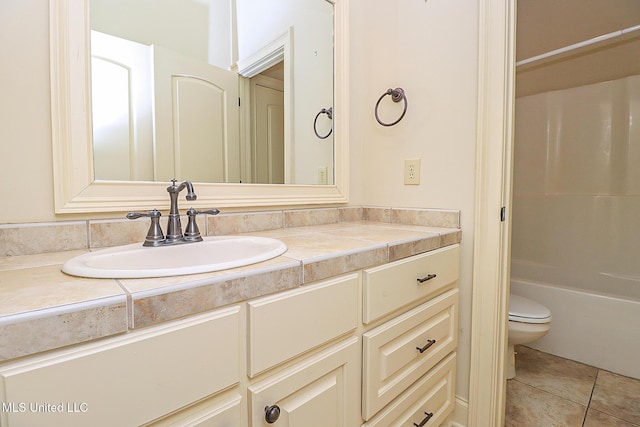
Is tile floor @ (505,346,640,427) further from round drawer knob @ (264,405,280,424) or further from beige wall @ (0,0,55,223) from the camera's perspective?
beige wall @ (0,0,55,223)

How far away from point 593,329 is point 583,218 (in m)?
0.80

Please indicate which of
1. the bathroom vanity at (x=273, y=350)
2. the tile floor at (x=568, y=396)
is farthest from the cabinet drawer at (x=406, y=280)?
the tile floor at (x=568, y=396)

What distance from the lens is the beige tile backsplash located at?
74 cm

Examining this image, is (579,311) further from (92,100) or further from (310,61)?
(92,100)

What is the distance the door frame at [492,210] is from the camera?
109 cm

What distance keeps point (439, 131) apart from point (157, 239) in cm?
111

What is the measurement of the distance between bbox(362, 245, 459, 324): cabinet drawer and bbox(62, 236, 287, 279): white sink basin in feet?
0.89

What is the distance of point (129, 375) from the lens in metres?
0.43

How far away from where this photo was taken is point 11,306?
395mm

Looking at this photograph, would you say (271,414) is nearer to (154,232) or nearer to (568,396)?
(154,232)

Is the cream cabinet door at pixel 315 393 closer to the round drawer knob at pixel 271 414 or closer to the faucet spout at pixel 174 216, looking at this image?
the round drawer knob at pixel 271 414

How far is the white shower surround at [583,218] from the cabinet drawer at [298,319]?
72.0 inches

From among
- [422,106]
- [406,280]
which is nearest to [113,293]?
[406,280]

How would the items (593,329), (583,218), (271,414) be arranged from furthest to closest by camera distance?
(583,218), (593,329), (271,414)
